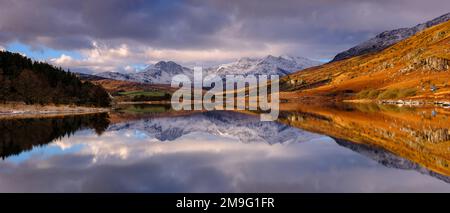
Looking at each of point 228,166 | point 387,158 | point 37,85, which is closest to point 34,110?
point 37,85

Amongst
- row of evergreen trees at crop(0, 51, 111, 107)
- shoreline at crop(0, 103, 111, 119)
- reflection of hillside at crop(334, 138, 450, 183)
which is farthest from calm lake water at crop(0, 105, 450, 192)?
row of evergreen trees at crop(0, 51, 111, 107)

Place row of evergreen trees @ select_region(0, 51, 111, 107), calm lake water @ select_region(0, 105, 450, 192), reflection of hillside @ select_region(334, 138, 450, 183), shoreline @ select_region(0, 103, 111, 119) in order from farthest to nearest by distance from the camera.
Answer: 1. row of evergreen trees @ select_region(0, 51, 111, 107)
2. shoreline @ select_region(0, 103, 111, 119)
3. reflection of hillside @ select_region(334, 138, 450, 183)
4. calm lake water @ select_region(0, 105, 450, 192)

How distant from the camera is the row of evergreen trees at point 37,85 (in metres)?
104

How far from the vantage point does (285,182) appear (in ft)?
69.5

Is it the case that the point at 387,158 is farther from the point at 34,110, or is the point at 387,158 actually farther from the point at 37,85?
the point at 37,85

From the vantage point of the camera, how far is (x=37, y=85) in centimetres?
10925

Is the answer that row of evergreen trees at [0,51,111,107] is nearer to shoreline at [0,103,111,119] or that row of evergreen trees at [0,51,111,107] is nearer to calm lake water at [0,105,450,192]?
shoreline at [0,103,111,119]

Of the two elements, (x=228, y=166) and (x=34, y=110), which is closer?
(x=228, y=166)

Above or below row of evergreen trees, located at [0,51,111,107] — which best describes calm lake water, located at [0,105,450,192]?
below

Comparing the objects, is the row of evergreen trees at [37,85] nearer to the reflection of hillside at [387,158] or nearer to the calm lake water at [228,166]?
the calm lake water at [228,166]

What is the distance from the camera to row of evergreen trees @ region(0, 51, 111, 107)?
104312mm
